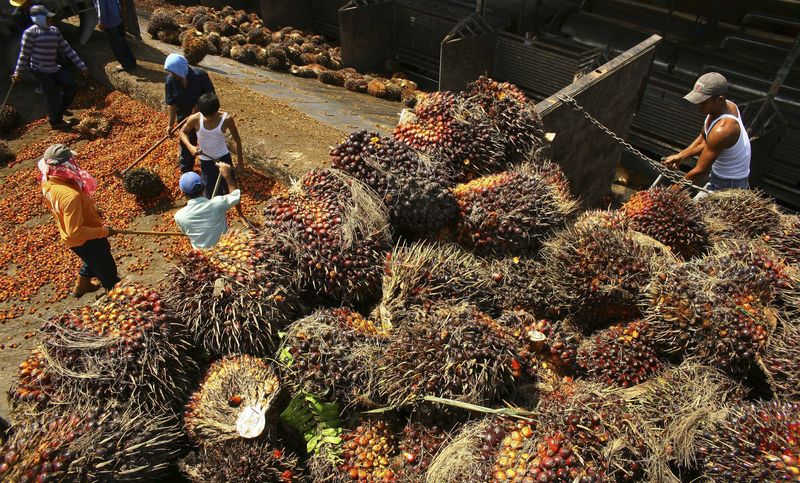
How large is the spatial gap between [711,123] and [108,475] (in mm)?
6054

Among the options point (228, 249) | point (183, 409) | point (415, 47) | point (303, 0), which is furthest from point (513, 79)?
point (183, 409)

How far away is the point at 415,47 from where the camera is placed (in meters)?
12.7

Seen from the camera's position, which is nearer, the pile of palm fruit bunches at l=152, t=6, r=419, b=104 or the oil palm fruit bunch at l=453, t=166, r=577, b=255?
the oil palm fruit bunch at l=453, t=166, r=577, b=255

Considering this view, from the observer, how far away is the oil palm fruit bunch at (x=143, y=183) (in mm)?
7180

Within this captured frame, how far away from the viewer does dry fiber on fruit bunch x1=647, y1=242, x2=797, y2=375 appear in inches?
122

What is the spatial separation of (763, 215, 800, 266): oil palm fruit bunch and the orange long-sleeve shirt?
6060mm

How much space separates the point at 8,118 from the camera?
359 inches

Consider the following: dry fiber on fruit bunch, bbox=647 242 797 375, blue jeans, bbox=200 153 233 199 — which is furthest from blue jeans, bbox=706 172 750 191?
blue jeans, bbox=200 153 233 199

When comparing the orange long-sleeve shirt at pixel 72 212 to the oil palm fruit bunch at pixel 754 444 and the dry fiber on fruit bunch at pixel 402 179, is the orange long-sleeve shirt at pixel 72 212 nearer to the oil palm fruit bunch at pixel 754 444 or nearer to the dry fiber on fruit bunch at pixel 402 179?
the dry fiber on fruit bunch at pixel 402 179

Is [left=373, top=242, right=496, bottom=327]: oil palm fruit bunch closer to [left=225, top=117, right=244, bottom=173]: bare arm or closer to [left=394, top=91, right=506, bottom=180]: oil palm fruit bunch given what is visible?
[left=394, top=91, right=506, bottom=180]: oil palm fruit bunch

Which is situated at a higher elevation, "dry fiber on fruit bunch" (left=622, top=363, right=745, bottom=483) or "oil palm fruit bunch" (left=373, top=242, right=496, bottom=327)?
"oil palm fruit bunch" (left=373, top=242, right=496, bottom=327)

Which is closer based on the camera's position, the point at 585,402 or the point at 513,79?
the point at 585,402

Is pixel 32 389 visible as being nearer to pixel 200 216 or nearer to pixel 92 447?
pixel 92 447

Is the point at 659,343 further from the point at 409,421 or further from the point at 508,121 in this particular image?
the point at 508,121
